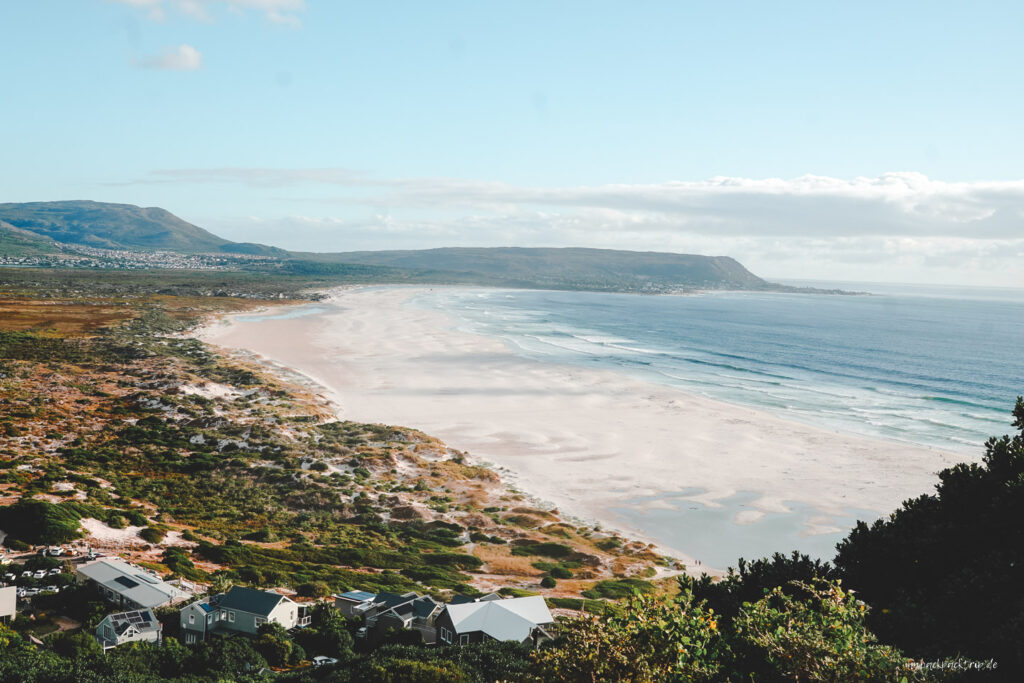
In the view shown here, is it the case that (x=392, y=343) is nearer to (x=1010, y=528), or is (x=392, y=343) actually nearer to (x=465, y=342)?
(x=465, y=342)

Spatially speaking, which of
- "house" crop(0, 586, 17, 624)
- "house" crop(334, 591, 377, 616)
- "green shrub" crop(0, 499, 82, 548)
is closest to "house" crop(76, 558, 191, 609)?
"house" crop(0, 586, 17, 624)

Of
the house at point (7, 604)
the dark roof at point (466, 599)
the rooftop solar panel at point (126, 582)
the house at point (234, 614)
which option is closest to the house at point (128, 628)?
the house at point (234, 614)

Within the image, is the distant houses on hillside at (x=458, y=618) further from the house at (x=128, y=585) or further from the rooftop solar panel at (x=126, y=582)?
the rooftop solar panel at (x=126, y=582)

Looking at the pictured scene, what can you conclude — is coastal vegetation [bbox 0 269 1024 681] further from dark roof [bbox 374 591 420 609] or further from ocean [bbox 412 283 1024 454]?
ocean [bbox 412 283 1024 454]

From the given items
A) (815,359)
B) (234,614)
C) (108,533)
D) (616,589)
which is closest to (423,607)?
(234,614)

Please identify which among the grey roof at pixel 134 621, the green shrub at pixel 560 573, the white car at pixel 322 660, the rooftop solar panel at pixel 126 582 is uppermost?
the rooftop solar panel at pixel 126 582

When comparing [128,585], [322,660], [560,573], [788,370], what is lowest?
[560,573]

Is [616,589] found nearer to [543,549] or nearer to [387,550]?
[543,549]
